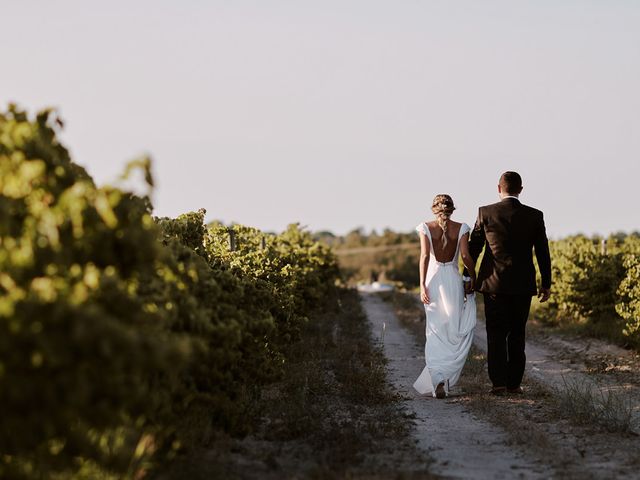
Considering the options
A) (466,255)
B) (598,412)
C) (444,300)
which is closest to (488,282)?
(466,255)

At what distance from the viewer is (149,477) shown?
615cm

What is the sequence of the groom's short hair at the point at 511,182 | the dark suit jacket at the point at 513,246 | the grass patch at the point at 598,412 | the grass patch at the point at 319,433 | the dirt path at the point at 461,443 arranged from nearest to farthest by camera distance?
the grass patch at the point at 319,433
the dirt path at the point at 461,443
the grass patch at the point at 598,412
the dark suit jacket at the point at 513,246
the groom's short hair at the point at 511,182

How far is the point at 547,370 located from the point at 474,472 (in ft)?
24.2

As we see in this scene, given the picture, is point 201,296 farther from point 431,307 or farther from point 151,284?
point 431,307

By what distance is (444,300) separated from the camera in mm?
10867

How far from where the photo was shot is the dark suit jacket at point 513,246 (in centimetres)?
1042

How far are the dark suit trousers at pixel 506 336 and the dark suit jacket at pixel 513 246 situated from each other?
17 cm

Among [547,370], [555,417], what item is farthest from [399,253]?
[555,417]

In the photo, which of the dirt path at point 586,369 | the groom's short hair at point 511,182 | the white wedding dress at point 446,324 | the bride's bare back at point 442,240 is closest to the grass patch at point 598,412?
the dirt path at point 586,369

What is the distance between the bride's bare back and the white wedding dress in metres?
0.04

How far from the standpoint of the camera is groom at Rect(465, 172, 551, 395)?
34.2 feet

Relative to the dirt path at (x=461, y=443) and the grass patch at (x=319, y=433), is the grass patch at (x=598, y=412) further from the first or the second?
the grass patch at (x=319, y=433)

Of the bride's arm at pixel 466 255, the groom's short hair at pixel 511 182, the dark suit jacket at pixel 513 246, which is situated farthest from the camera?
the bride's arm at pixel 466 255

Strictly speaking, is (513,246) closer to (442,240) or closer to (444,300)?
(442,240)
